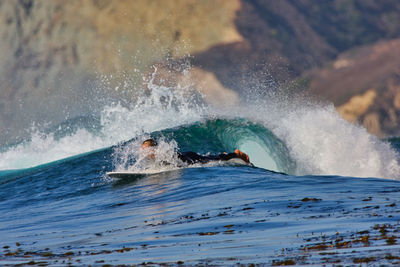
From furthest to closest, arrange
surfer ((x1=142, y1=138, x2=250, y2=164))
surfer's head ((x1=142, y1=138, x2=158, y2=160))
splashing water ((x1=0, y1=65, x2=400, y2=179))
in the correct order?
splashing water ((x1=0, y1=65, x2=400, y2=179)) < surfer ((x1=142, y1=138, x2=250, y2=164)) < surfer's head ((x1=142, y1=138, x2=158, y2=160))

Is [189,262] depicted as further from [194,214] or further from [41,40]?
[41,40]

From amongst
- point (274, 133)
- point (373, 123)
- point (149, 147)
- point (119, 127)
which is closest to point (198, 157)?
point (149, 147)

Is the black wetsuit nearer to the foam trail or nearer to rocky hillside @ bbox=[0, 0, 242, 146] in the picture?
the foam trail

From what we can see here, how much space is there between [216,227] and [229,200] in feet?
7.18

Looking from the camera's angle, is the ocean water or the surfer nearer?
the ocean water

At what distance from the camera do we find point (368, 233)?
5.12 m

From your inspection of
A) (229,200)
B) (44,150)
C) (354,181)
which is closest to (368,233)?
(229,200)

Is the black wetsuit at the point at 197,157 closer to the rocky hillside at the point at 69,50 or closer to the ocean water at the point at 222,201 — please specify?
the ocean water at the point at 222,201

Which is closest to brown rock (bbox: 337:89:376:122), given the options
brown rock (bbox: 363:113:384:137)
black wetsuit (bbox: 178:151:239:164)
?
brown rock (bbox: 363:113:384:137)

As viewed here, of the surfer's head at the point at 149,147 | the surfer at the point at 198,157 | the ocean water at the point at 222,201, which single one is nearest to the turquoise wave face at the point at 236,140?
the ocean water at the point at 222,201

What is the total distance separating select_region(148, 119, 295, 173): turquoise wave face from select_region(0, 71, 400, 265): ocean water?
0.14 feet

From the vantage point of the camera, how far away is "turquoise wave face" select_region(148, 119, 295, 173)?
17078 mm

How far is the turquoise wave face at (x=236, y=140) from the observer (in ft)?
56.0

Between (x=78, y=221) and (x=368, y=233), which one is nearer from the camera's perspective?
(x=368, y=233)
